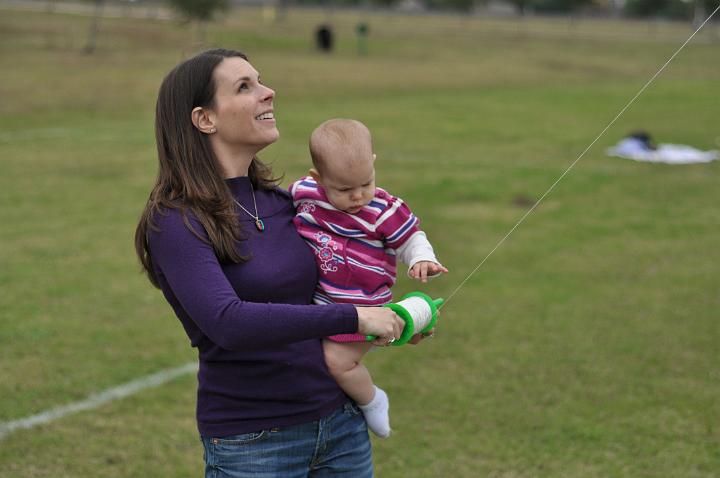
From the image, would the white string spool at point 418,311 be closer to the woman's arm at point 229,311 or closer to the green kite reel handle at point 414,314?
the green kite reel handle at point 414,314

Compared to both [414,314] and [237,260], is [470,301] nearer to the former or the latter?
[414,314]

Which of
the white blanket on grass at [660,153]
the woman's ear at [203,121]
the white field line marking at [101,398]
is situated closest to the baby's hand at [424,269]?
the woman's ear at [203,121]

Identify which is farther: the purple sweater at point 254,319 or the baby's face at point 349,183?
the baby's face at point 349,183

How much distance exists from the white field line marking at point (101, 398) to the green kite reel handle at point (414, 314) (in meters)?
3.14

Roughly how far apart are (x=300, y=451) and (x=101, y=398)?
10.2 ft

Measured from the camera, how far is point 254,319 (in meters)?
2.22

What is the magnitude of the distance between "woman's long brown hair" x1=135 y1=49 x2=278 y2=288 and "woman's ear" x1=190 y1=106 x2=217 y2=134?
0.05 ft

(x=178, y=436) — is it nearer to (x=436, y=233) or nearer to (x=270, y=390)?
(x=270, y=390)

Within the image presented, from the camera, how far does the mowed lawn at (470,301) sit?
188 inches

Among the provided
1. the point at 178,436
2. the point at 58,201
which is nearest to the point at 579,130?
the point at 58,201

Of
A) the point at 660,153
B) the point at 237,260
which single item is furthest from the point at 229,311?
the point at 660,153

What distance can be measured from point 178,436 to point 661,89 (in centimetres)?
2294

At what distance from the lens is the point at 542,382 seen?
5.58 meters

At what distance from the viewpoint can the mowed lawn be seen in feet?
15.6
